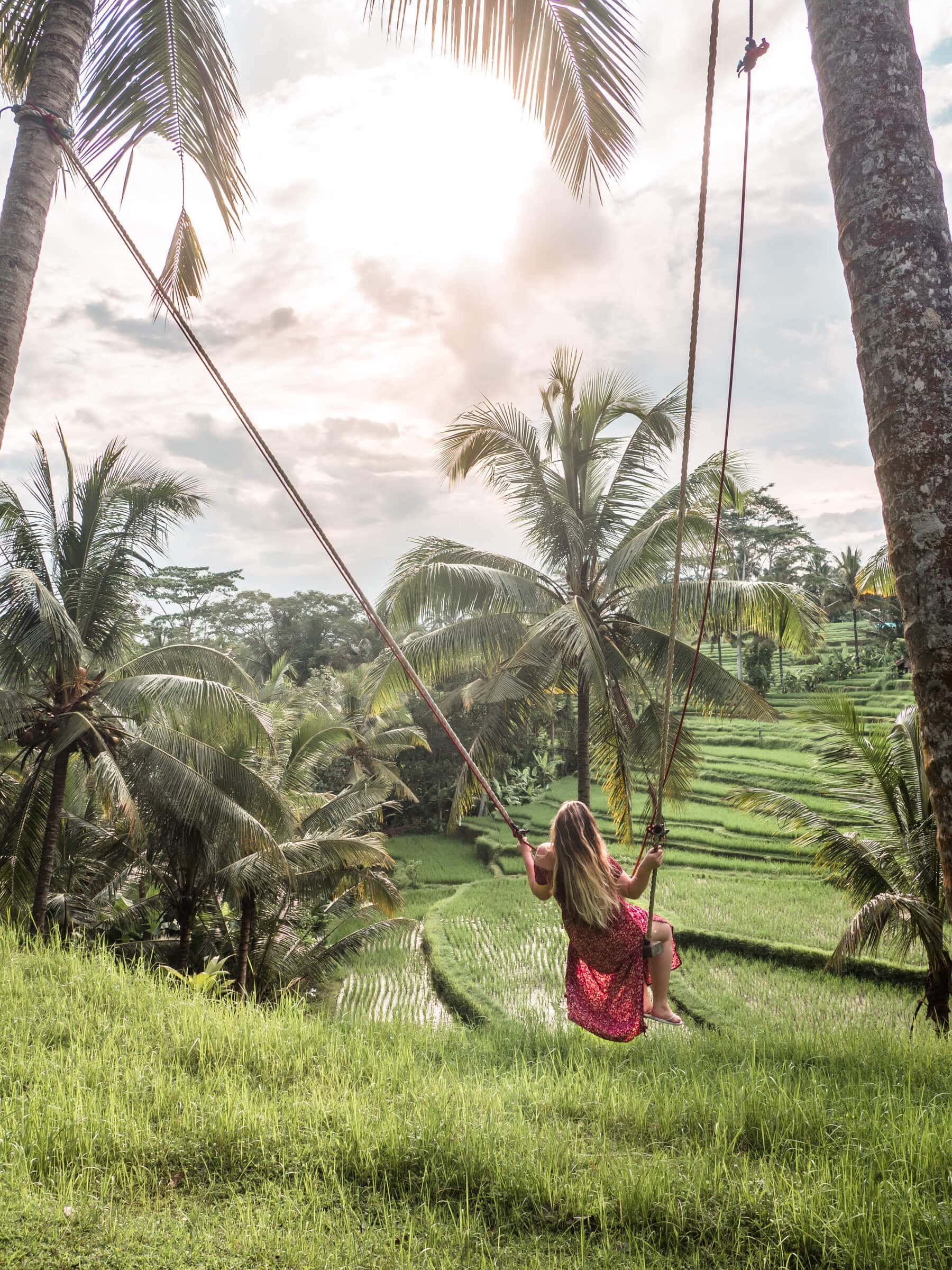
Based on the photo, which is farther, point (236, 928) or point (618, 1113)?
point (236, 928)

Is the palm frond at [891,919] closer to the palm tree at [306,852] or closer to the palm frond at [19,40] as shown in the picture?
the palm tree at [306,852]

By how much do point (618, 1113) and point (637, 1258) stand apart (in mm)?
1076

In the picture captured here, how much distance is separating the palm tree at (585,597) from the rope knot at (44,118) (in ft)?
18.9

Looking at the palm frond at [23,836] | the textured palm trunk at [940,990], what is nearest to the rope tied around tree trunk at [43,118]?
the palm frond at [23,836]

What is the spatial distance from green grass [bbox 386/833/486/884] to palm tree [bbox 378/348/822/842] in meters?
11.2

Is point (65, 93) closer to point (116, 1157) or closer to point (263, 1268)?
point (116, 1157)

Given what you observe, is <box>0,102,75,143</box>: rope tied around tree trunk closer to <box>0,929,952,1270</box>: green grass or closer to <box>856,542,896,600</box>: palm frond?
<box>0,929,952,1270</box>: green grass

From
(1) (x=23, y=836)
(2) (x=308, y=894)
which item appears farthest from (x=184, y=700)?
(2) (x=308, y=894)

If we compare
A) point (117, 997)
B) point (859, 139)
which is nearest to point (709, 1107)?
point (117, 997)

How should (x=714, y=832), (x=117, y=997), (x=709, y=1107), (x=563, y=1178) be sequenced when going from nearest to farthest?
(x=563, y=1178) → (x=709, y=1107) → (x=117, y=997) → (x=714, y=832)

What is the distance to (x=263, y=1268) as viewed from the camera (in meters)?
2.18

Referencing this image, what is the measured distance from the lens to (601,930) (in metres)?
3.74

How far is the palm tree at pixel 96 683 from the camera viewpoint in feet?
24.3

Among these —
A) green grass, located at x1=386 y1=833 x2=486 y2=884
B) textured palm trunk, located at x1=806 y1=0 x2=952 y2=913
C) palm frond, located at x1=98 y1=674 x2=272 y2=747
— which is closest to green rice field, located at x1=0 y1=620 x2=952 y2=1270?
textured palm trunk, located at x1=806 y1=0 x2=952 y2=913
